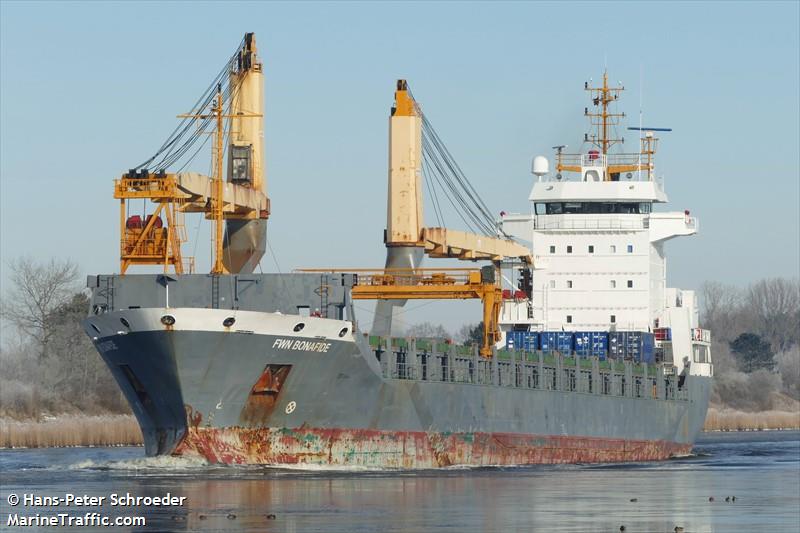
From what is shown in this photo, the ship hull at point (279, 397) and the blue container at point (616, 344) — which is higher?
the blue container at point (616, 344)

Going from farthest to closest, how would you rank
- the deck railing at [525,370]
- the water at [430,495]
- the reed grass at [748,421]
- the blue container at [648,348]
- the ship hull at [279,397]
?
1. the reed grass at [748,421]
2. the blue container at [648,348]
3. the deck railing at [525,370]
4. the ship hull at [279,397]
5. the water at [430,495]

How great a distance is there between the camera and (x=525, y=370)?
181ft

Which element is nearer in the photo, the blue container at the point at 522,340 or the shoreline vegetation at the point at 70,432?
the shoreline vegetation at the point at 70,432

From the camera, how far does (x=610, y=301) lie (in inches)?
2501

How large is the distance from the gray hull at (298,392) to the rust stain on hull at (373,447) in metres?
0.03

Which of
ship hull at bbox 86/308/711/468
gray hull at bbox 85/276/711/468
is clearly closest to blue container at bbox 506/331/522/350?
gray hull at bbox 85/276/711/468

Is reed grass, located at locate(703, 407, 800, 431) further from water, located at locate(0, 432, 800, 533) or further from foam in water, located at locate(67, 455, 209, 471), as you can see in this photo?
foam in water, located at locate(67, 455, 209, 471)

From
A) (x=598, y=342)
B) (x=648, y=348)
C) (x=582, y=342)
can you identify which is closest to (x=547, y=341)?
(x=582, y=342)

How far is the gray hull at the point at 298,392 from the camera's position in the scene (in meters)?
41.5

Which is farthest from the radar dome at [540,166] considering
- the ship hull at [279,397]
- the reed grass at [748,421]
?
the reed grass at [748,421]

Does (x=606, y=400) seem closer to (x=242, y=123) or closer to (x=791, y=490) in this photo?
(x=242, y=123)

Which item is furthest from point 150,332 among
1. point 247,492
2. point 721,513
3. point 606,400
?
point 606,400

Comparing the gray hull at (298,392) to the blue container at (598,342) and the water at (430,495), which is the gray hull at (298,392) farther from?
the blue container at (598,342)

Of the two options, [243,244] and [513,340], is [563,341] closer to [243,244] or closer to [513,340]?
[513,340]
